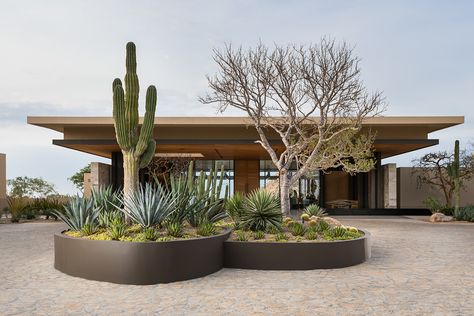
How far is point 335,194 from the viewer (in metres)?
29.5

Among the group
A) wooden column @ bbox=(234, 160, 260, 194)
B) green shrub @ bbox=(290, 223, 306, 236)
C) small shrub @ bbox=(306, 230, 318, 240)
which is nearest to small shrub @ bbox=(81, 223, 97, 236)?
green shrub @ bbox=(290, 223, 306, 236)

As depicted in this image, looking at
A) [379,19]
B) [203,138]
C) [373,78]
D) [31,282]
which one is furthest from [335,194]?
[31,282]

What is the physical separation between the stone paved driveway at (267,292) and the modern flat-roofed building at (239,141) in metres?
11.0

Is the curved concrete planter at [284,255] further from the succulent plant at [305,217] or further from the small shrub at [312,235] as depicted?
the succulent plant at [305,217]

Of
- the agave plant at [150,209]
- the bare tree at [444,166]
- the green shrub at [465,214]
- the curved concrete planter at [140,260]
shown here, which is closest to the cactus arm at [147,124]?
the agave plant at [150,209]

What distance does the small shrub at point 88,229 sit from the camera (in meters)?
8.57

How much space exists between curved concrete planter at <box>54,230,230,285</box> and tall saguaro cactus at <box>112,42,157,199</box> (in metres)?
1.91

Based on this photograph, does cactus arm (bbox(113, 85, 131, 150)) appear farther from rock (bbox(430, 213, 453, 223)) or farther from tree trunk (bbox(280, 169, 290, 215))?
rock (bbox(430, 213, 453, 223))

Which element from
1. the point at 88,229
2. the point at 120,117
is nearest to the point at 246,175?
the point at 120,117

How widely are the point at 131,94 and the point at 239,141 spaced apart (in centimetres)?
1206

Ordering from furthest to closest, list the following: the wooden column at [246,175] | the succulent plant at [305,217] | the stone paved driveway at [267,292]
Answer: the wooden column at [246,175], the succulent plant at [305,217], the stone paved driveway at [267,292]

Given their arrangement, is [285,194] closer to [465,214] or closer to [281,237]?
[281,237]

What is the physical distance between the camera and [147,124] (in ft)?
32.0

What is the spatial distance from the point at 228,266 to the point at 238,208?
2.59m
